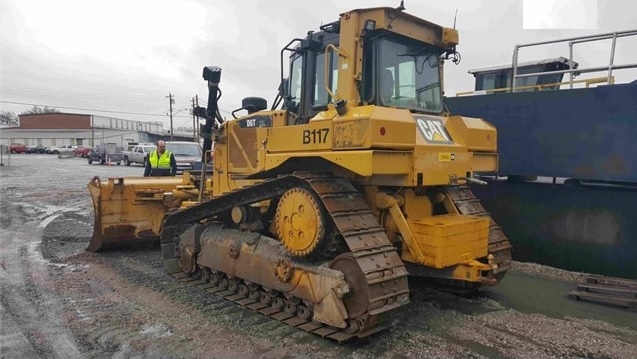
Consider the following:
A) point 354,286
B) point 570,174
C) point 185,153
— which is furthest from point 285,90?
point 185,153

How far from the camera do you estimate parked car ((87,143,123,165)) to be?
119 feet

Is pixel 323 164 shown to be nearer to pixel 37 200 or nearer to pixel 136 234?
pixel 136 234

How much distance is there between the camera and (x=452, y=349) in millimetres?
4176

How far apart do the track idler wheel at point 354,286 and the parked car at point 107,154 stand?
3553 centimetres

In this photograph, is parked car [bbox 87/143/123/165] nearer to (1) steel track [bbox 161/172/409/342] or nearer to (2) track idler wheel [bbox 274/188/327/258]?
(1) steel track [bbox 161/172/409/342]

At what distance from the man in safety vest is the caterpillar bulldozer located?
453 centimetres

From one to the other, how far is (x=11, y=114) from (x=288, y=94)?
11820cm

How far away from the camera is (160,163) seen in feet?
33.6

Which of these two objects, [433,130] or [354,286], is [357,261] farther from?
[433,130]

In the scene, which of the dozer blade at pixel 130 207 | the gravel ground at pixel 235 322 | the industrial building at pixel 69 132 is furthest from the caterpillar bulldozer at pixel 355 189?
the industrial building at pixel 69 132

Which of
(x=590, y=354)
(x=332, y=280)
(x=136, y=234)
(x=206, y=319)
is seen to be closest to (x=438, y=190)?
(x=332, y=280)

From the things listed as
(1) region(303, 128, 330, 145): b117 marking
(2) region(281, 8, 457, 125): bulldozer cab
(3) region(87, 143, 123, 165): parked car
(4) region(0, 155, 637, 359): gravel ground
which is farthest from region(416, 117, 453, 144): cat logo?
(3) region(87, 143, 123, 165): parked car

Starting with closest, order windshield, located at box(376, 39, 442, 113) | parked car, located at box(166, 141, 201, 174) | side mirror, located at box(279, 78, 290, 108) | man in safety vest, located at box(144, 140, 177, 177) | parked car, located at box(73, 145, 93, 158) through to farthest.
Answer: windshield, located at box(376, 39, 442, 113), side mirror, located at box(279, 78, 290, 108), man in safety vest, located at box(144, 140, 177, 177), parked car, located at box(166, 141, 201, 174), parked car, located at box(73, 145, 93, 158)

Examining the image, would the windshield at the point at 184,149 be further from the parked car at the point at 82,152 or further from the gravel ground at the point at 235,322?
the parked car at the point at 82,152
